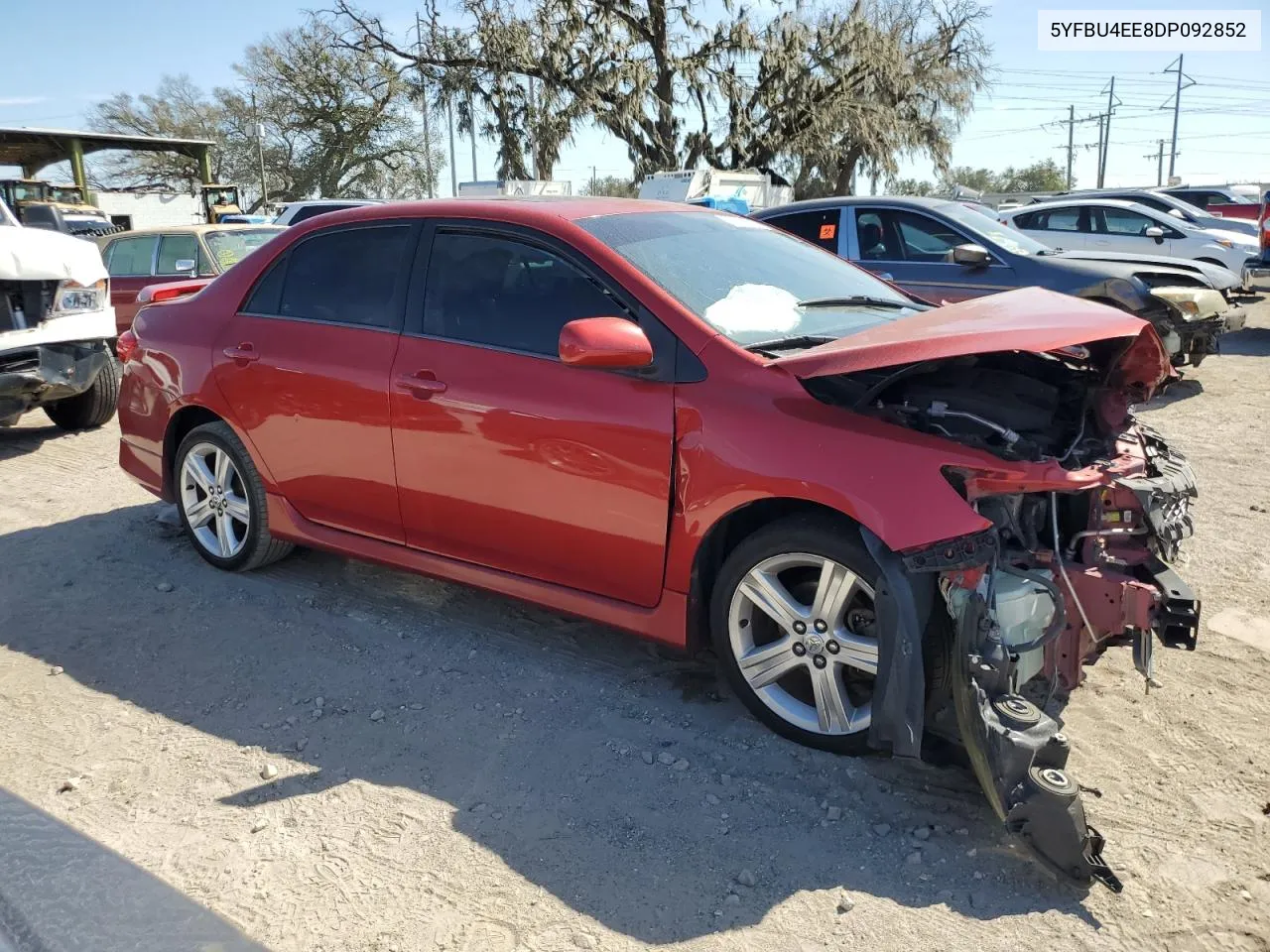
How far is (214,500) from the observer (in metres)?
4.80

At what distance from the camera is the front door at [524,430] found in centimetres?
334

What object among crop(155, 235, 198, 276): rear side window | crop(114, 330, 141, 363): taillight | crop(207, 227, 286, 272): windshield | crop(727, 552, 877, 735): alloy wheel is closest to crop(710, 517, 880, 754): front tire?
crop(727, 552, 877, 735): alloy wheel

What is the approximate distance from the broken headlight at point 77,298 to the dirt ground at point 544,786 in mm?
3187

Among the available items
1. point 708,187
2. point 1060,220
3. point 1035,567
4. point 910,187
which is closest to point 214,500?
point 1035,567

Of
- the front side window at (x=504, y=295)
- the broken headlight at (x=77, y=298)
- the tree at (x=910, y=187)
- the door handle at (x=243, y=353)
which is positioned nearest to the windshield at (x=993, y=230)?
the front side window at (x=504, y=295)

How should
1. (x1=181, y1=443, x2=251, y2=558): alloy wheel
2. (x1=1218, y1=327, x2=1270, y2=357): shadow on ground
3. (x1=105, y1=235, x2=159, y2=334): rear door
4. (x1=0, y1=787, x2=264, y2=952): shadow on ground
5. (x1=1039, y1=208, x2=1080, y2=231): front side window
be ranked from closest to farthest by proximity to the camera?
(x1=0, y1=787, x2=264, y2=952): shadow on ground, (x1=181, y1=443, x2=251, y2=558): alloy wheel, (x1=105, y1=235, x2=159, y2=334): rear door, (x1=1218, y1=327, x2=1270, y2=357): shadow on ground, (x1=1039, y1=208, x2=1080, y2=231): front side window

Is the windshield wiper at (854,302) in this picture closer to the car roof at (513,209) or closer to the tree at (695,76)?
the car roof at (513,209)


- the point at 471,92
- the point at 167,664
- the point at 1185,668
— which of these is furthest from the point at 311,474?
the point at 471,92

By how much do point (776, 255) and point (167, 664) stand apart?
9.66 feet

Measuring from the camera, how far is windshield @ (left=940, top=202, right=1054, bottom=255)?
27.7 ft

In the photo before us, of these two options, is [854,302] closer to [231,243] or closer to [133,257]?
[231,243]

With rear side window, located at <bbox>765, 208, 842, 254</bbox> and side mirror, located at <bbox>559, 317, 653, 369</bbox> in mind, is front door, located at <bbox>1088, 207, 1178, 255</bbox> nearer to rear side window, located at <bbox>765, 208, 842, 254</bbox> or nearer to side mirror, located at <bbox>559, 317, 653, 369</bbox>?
rear side window, located at <bbox>765, 208, 842, 254</bbox>

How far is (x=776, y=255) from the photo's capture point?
4.05 meters

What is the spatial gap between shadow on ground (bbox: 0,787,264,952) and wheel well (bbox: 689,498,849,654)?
160cm
